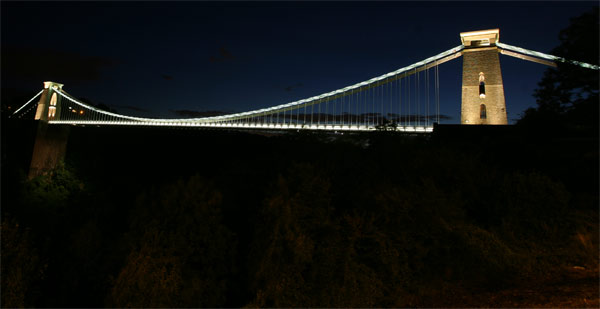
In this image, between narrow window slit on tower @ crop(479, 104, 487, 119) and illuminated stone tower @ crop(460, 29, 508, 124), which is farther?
narrow window slit on tower @ crop(479, 104, 487, 119)

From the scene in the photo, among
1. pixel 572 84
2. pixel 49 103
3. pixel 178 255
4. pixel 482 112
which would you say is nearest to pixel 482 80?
pixel 482 112

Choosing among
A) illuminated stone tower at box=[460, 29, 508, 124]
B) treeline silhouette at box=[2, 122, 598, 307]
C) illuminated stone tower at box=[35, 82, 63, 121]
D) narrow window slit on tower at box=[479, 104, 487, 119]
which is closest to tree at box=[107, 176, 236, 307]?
treeline silhouette at box=[2, 122, 598, 307]

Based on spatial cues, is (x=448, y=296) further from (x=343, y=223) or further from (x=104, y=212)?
(x=104, y=212)

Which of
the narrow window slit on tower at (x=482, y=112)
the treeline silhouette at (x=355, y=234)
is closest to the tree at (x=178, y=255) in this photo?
the treeline silhouette at (x=355, y=234)

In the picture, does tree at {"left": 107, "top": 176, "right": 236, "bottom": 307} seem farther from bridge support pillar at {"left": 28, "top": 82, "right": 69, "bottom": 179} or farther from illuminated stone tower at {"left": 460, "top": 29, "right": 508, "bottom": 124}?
bridge support pillar at {"left": 28, "top": 82, "right": 69, "bottom": 179}

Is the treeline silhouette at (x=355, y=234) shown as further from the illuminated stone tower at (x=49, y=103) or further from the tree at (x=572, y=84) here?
the illuminated stone tower at (x=49, y=103)

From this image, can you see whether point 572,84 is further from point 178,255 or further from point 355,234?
point 178,255

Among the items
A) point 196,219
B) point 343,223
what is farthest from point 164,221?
point 343,223
